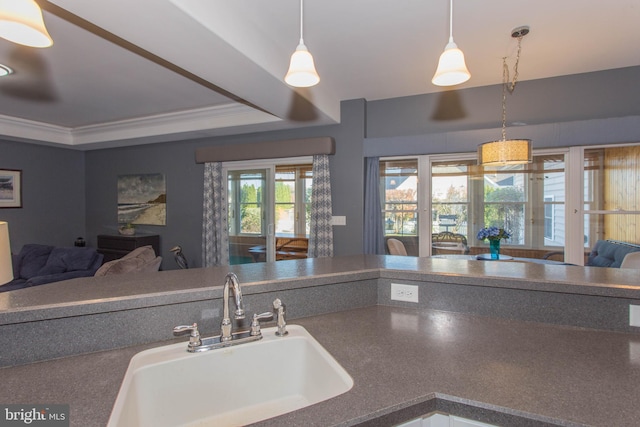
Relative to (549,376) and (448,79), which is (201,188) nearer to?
(448,79)

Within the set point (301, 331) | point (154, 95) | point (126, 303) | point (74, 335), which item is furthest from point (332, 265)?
point (154, 95)

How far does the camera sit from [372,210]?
3.98 metres

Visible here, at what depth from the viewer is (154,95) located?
3.69 m

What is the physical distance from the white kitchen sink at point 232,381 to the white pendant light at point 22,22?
1.23 m

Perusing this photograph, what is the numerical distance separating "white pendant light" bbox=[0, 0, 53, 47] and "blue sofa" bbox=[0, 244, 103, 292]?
3.23 metres

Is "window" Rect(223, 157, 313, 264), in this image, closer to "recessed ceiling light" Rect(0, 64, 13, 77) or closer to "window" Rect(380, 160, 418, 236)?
"window" Rect(380, 160, 418, 236)

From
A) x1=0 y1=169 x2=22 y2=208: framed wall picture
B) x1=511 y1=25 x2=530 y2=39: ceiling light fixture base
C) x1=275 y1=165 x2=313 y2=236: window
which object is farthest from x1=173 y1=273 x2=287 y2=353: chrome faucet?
x1=0 y1=169 x2=22 y2=208: framed wall picture

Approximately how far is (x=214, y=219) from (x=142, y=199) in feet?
5.18

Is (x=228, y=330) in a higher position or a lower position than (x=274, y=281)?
lower

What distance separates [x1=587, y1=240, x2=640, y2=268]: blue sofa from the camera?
2929mm

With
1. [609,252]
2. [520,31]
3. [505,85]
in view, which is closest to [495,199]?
[609,252]

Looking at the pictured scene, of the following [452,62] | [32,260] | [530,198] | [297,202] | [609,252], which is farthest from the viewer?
[297,202]

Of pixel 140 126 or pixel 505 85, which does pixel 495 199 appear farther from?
pixel 140 126

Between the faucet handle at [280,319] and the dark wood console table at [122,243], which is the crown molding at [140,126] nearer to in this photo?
the dark wood console table at [122,243]
